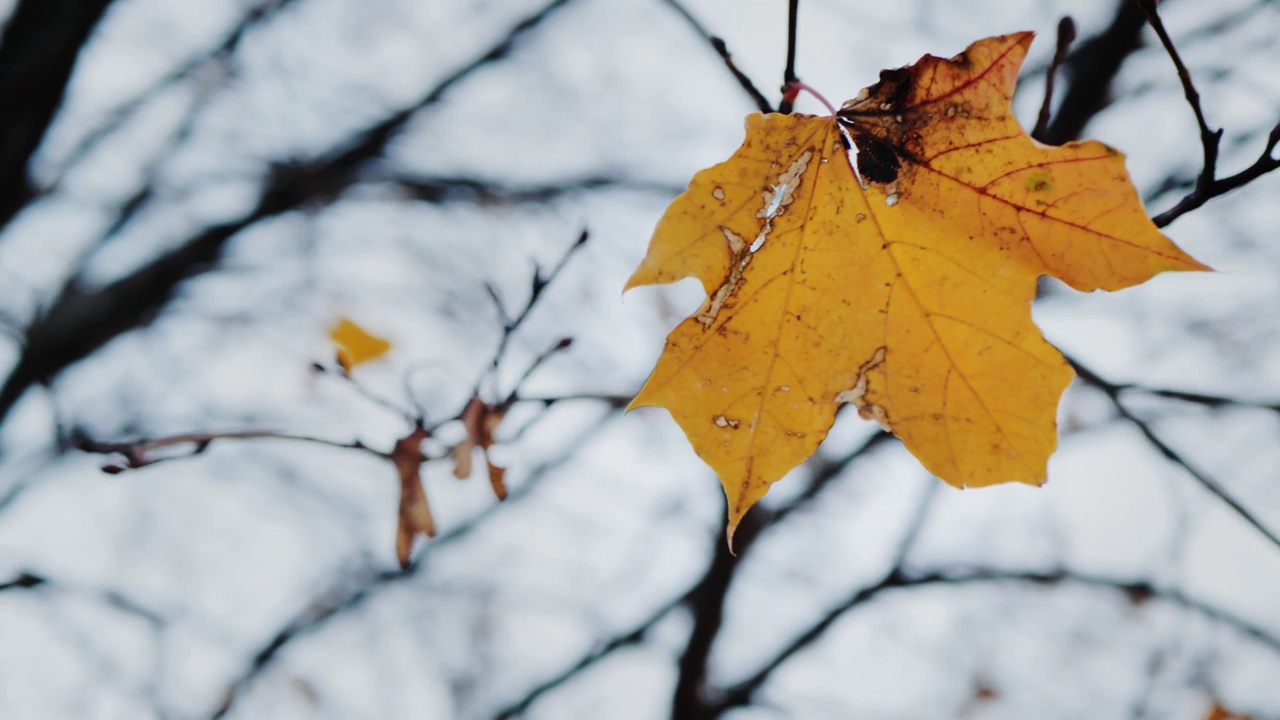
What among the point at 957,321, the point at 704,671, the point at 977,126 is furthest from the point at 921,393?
the point at 704,671

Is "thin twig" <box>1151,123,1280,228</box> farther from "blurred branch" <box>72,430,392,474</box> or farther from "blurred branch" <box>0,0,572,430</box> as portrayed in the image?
"blurred branch" <box>0,0,572,430</box>

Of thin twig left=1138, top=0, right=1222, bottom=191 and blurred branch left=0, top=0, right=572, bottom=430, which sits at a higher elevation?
thin twig left=1138, top=0, right=1222, bottom=191

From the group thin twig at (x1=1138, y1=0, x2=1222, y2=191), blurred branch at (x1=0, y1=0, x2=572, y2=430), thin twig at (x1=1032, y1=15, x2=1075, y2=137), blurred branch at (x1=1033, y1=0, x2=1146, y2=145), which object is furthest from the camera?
blurred branch at (x1=0, y1=0, x2=572, y2=430)

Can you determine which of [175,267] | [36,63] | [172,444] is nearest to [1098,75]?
[172,444]

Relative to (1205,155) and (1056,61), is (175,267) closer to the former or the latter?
(1056,61)

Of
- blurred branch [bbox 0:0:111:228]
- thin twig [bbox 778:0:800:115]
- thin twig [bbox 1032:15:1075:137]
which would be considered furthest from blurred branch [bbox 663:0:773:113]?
blurred branch [bbox 0:0:111:228]

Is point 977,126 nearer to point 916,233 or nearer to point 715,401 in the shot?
point 916,233

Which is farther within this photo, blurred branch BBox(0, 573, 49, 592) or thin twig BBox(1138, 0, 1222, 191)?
blurred branch BBox(0, 573, 49, 592)

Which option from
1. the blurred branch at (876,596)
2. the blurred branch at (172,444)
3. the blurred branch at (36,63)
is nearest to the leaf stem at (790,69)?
the blurred branch at (172,444)
